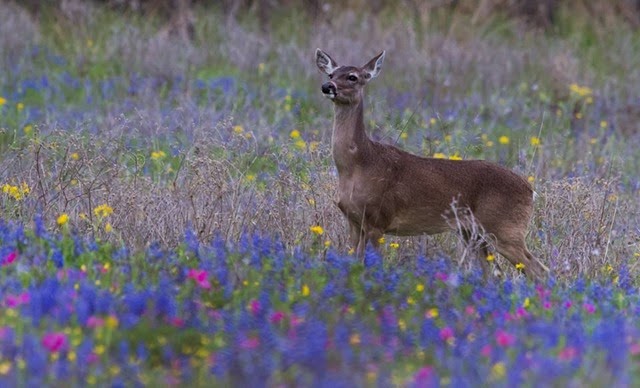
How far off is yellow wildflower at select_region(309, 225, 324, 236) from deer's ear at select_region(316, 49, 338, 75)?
98cm

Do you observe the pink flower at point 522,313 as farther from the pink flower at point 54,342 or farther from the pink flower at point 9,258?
the pink flower at point 9,258

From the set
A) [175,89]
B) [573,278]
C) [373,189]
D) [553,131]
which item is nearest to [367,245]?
[373,189]

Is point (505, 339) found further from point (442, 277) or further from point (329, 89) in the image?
point (329, 89)

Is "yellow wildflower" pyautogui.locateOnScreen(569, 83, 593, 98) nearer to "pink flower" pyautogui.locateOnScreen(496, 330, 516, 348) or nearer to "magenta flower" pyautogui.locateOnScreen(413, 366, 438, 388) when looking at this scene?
"pink flower" pyautogui.locateOnScreen(496, 330, 516, 348)

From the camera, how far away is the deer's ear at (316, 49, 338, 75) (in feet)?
26.2

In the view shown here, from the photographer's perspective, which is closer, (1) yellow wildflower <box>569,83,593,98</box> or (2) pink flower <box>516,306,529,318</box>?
(2) pink flower <box>516,306,529,318</box>

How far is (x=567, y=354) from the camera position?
4742mm

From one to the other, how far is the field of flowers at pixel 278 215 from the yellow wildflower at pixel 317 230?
0.08 ft

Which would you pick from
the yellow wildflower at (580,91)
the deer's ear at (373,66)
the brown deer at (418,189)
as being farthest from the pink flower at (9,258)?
the yellow wildflower at (580,91)

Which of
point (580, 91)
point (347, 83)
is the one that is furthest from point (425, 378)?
point (580, 91)

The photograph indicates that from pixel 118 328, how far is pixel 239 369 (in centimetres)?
58

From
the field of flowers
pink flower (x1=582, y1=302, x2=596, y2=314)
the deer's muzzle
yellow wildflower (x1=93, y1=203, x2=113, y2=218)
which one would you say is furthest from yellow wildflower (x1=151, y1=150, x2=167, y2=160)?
pink flower (x1=582, y1=302, x2=596, y2=314)

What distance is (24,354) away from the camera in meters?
4.67

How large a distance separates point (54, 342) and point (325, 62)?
12.7 feet
